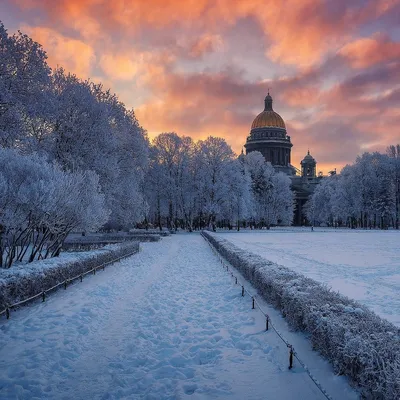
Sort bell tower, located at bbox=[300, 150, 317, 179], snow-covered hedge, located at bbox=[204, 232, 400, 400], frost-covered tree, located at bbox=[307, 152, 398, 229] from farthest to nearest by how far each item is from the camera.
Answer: bell tower, located at bbox=[300, 150, 317, 179] < frost-covered tree, located at bbox=[307, 152, 398, 229] < snow-covered hedge, located at bbox=[204, 232, 400, 400]

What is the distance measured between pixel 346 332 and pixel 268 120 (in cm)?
12851

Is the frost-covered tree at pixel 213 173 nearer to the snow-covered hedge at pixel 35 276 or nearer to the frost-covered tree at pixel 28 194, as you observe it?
the snow-covered hedge at pixel 35 276

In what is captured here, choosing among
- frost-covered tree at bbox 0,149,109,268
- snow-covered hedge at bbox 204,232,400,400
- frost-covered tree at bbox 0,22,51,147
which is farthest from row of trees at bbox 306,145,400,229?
snow-covered hedge at bbox 204,232,400,400

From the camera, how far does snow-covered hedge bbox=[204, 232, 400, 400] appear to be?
14.0 feet

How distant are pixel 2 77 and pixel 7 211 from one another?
8612 mm

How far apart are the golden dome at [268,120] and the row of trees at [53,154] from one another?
99.0 m

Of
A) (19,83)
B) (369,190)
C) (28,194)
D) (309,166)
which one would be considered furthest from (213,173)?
(309,166)

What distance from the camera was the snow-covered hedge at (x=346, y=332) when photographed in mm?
4270

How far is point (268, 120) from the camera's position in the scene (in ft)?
419

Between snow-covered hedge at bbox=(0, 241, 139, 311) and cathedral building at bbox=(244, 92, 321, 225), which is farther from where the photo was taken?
cathedral building at bbox=(244, 92, 321, 225)

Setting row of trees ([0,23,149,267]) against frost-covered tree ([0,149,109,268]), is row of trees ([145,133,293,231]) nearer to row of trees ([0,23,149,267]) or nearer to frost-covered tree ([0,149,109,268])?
row of trees ([0,23,149,267])

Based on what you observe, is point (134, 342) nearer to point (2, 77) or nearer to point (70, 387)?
point (70, 387)

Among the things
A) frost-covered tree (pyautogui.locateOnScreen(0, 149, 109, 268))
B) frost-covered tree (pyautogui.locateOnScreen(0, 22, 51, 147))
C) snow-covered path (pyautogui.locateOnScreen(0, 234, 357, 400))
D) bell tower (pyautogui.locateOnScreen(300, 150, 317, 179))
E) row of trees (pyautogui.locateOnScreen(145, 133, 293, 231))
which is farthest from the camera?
bell tower (pyautogui.locateOnScreen(300, 150, 317, 179))

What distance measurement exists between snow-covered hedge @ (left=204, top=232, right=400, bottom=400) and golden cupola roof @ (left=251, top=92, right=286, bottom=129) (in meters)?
123
